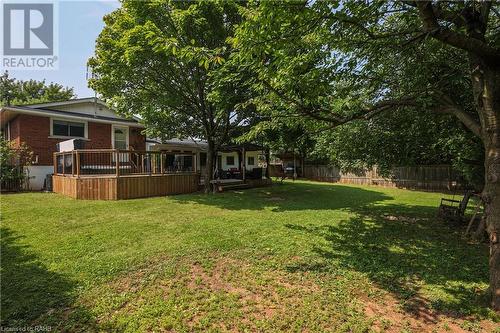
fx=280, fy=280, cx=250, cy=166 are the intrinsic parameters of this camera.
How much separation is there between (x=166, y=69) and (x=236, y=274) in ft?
32.7

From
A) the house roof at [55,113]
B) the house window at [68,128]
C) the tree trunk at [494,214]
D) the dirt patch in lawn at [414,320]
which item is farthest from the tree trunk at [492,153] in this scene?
the house window at [68,128]

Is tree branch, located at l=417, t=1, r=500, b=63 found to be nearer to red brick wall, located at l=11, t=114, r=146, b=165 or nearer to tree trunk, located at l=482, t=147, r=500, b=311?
tree trunk, located at l=482, t=147, r=500, b=311

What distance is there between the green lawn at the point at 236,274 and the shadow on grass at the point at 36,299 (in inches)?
0.5

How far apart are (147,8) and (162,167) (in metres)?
6.23

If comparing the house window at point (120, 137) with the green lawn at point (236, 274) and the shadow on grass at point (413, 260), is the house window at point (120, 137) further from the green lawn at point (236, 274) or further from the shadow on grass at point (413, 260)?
the shadow on grass at point (413, 260)

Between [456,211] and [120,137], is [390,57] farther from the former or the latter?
[120,137]

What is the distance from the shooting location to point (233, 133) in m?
15.3

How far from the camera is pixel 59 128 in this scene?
15.0 meters

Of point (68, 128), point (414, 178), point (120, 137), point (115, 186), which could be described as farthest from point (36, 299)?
point (414, 178)

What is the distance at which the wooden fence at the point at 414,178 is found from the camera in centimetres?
1616

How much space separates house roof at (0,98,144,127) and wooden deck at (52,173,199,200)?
3629mm

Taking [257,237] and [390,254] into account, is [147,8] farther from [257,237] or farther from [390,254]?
[390,254]

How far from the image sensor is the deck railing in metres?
10.9

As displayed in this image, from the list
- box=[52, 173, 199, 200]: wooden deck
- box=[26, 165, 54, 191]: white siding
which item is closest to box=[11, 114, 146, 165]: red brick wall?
box=[26, 165, 54, 191]: white siding
